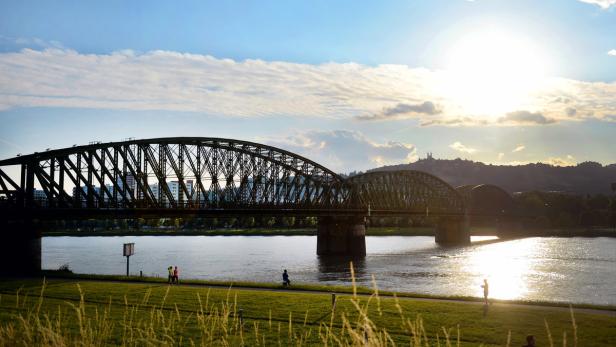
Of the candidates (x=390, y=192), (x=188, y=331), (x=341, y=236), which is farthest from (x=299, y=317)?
(x=390, y=192)

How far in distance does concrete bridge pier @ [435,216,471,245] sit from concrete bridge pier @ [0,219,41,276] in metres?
122

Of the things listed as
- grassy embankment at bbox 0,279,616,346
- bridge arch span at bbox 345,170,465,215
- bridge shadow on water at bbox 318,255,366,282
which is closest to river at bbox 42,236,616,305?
bridge shadow on water at bbox 318,255,366,282

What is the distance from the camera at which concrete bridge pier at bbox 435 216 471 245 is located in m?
167

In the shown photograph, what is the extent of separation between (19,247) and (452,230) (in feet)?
423

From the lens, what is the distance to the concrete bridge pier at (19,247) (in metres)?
62.7

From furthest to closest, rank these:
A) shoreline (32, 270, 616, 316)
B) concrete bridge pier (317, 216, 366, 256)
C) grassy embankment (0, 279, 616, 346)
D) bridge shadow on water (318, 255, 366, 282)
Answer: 1. concrete bridge pier (317, 216, 366, 256)
2. bridge shadow on water (318, 255, 366, 282)
3. shoreline (32, 270, 616, 316)
4. grassy embankment (0, 279, 616, 346)

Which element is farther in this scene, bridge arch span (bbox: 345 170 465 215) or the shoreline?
bridge arch span (bbox: 345 170 465 215)

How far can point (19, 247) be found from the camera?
211 ft

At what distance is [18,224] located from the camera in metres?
65.5

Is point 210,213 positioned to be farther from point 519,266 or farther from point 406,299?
point 406,299

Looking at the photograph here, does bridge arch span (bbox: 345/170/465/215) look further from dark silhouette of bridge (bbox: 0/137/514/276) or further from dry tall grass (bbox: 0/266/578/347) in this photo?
dry tall grass (bbox: 0/266/578/347)

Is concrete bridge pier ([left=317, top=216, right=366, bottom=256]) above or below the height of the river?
above

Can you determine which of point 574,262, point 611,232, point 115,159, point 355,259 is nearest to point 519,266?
point 574,262

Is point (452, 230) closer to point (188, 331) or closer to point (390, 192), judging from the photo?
point (390, 192)
